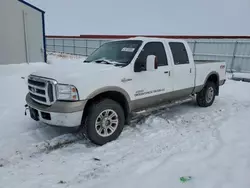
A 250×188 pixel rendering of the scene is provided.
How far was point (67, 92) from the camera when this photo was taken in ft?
10.9

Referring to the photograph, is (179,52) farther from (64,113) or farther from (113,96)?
(64,113)

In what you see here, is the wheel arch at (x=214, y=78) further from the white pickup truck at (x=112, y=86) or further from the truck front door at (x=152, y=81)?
the truck front door at (x=152, y=81)

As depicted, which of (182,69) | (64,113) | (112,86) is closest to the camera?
(64,113)

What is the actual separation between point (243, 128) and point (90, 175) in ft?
11.1

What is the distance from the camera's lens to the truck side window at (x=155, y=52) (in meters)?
4.28

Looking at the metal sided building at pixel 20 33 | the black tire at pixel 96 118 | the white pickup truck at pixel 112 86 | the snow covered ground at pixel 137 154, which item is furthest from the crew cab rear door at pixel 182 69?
the metal sided building at pixel 20 33

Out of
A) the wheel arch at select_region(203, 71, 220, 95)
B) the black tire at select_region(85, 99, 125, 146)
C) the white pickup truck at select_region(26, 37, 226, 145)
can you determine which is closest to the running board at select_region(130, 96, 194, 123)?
the white pickup truck at select_region(26, 37, 226, 145)

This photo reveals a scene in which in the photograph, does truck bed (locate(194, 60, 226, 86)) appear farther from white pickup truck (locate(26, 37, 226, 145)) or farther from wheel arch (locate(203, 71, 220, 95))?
white pickup truck (locate(26, 37, 226, 145))

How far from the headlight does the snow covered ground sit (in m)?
0.92

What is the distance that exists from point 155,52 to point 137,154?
89.5 inches

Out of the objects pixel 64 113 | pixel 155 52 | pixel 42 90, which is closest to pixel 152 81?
pixel 155 52

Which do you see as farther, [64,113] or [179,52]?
[179,52]

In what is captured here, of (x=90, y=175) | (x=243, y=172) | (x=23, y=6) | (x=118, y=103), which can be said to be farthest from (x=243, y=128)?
(x=23, y=6)

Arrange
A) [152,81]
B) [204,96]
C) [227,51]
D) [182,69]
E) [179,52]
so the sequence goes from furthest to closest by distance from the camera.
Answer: [227,51]
[204,96]
[179,52]
[182,69]
[152,81]
